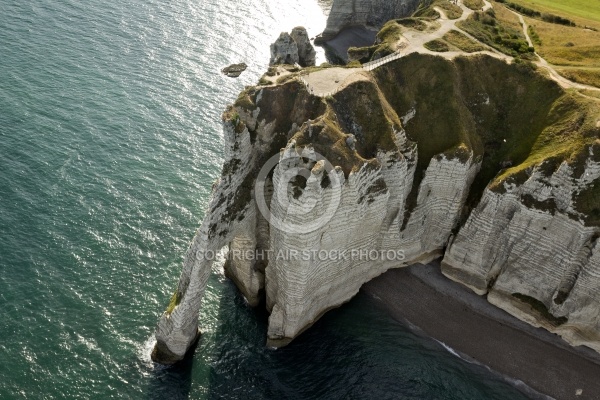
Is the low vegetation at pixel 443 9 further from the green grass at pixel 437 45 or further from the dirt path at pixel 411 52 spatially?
the green grass at pixel 437 45

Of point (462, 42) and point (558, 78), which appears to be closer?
point (558, 78)

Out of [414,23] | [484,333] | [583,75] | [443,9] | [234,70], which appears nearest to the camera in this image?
[484,333]

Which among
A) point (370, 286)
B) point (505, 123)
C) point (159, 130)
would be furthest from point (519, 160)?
point (159, 130)

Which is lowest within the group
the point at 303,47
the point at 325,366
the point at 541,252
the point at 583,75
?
the point at 325,366

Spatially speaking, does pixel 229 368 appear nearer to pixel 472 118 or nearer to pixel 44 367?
pixel 44 367

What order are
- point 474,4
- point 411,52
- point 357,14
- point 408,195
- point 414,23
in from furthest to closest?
point 357,14, point 474,4, point 414,23, point 411,52, point 408,195

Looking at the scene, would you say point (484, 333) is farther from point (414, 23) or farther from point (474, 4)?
point (474, 4)

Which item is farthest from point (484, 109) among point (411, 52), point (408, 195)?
point (408, 195)
